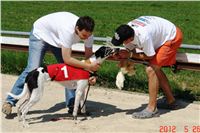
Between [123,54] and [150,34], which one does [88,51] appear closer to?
[123,54]

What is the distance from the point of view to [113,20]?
15602 millimetres

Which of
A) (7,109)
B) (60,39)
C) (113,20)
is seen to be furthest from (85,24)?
(113,20)

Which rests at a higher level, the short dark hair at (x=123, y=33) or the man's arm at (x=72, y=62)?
the short dark hair at (x=123, y=33)

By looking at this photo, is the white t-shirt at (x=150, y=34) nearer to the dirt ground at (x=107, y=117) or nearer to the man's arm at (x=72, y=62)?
the man's arm at (x=72, y=62)

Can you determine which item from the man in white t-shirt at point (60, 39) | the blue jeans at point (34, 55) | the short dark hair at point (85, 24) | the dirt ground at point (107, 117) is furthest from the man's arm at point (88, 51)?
the dirt ground at point (107, 117)

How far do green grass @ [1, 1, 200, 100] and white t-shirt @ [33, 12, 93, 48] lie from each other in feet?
6.21

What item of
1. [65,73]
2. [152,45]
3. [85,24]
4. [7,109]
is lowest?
[7,109]

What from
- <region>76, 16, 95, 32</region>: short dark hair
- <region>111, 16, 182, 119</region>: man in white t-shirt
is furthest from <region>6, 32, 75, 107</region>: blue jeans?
<region>111, 16, 182, 119</region>: man in white t-shirt

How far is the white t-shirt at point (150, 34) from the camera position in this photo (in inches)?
249

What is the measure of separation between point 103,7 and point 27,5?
331 centimetres

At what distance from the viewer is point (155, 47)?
662 centimetres

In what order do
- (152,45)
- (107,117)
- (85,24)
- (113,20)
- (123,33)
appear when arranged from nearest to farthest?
(85,24) < (123,33) < (152,45) < (107,117) < (113,20)

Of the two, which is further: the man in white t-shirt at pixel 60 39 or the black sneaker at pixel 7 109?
the black sneaker at pixel 7 109

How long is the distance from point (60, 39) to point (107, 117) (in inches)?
47.6
